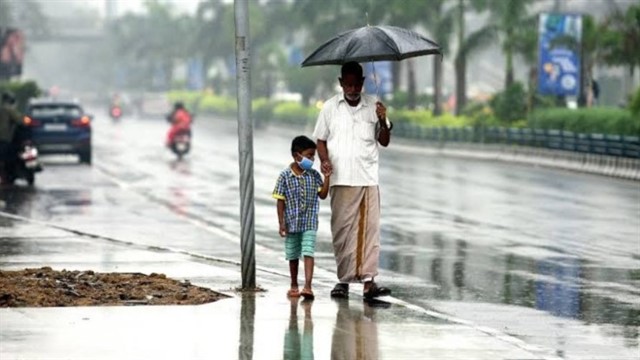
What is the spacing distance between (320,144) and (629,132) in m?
33.4

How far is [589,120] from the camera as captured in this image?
50.2 m

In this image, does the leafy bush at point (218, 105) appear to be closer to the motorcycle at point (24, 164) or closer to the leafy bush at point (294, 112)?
the leafy bush at point (294, 112)

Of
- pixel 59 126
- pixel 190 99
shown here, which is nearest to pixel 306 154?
pixel 59 126

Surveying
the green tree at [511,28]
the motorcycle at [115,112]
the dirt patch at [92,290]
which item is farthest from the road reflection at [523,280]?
the motorcycle at [115,112]

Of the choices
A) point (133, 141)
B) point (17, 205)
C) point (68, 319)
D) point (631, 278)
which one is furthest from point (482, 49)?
point (68, 319)

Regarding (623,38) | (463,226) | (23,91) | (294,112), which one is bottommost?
(294,112)

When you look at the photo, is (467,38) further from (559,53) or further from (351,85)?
(351,85)

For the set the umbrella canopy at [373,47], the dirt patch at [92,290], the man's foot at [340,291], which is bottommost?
the man's foot at [340,291]

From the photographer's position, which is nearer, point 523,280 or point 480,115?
point 523,280

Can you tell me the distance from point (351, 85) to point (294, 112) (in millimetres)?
74366

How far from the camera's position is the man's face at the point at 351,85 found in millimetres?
14367

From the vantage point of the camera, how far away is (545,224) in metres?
25.4

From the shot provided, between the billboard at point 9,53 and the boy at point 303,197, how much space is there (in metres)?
45.8

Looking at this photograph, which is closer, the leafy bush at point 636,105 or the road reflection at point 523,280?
Answer: the road reflection at point 523,280
